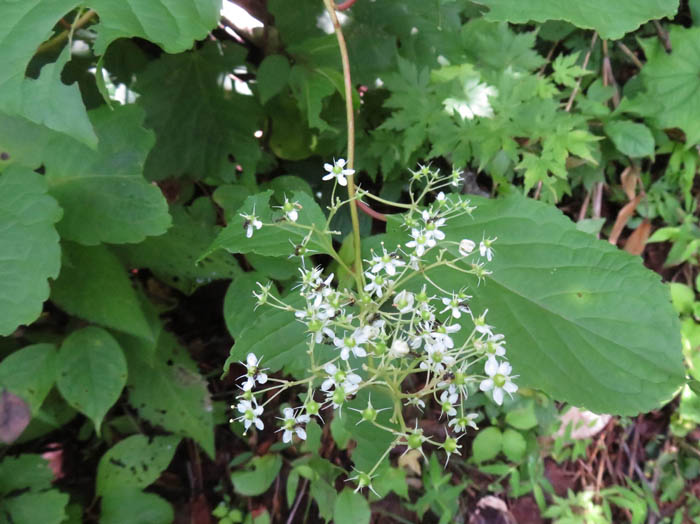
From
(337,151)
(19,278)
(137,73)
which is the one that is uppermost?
(137,73)

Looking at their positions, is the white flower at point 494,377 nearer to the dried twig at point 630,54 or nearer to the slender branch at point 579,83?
the slender branch at point 579,83

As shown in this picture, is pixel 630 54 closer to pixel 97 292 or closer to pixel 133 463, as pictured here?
pixel 97 292

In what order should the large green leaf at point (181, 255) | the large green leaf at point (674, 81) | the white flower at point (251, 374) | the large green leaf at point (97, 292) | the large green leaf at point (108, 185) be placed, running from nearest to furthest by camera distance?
1. the white flower at point (251, 374)
2. the large green leaf at point (108, 185)
3. the large green leaf at point (97, 292)
4. the large green leaf at point (181, 255)
5. the large green leaf at point (674, 81)

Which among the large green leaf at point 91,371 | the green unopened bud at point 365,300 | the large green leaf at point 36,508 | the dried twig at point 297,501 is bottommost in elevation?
the dried twig at point 297,501

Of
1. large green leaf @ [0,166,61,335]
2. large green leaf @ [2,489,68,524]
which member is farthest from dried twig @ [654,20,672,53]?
large green leaf @ [2,489,68,524]

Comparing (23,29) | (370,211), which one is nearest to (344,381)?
(370,211)

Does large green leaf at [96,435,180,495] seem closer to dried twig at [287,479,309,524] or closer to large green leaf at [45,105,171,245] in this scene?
dried twig at [287,479,309,524]

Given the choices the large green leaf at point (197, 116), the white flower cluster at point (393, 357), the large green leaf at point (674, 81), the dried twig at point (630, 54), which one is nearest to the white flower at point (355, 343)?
the white flower cluster at point (393, 357)

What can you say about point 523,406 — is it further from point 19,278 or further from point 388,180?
point 19,278

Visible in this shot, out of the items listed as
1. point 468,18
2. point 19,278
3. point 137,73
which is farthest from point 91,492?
point 468,18
